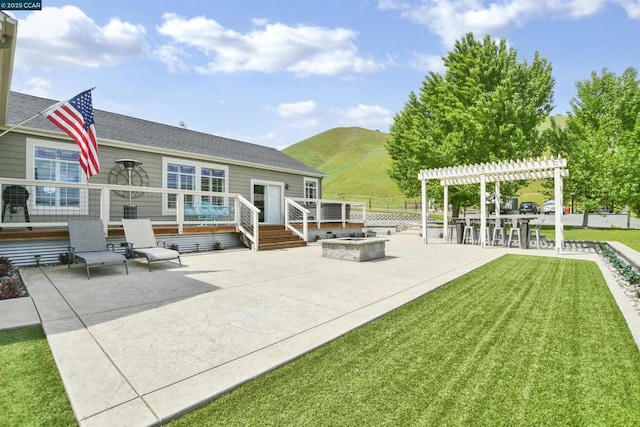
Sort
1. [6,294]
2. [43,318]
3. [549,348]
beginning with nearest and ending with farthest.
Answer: [549,348], [43,318], [6,294]

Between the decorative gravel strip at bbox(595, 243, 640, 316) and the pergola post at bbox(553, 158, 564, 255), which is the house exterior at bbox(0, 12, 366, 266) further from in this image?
the decorative gravel strip at bbox(595, 243, 640, 316)

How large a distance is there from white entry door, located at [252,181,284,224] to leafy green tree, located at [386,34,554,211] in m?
9.34

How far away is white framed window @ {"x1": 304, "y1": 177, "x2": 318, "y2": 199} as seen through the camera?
19016 mm

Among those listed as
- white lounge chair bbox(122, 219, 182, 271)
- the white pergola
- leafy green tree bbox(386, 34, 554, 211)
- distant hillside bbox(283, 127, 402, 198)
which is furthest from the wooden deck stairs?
distant hillside bbox(283, 127, 402, 198)

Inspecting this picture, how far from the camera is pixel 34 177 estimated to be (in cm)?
983

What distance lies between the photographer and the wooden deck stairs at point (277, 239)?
1126 centimetres

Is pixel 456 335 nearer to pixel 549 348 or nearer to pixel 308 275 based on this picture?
pixel 549 348

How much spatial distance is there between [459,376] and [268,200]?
14605 millimetres

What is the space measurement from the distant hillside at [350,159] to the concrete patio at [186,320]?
52.7 meters

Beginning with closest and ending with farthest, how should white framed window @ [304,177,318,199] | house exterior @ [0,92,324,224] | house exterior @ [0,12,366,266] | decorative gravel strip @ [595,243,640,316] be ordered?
decorative gravel strip @ [595,243,640,316], house exterior @ [0,12,366,266], house exterior @ [0,92,324,224], white framed window @ [304,177,318,199]

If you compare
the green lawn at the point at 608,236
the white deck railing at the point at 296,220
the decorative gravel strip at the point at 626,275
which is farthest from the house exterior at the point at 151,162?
the green lawn at the point at 608,236

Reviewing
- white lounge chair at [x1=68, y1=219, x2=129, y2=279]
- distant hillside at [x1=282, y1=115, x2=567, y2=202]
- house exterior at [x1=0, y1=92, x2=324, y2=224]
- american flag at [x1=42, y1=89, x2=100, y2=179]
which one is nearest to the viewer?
white lounge chair at [x1=68, y1=219, x2=129, y2=279]

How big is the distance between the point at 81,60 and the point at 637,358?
16859 millimetres

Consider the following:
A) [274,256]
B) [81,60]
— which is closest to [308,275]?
[274,256]
